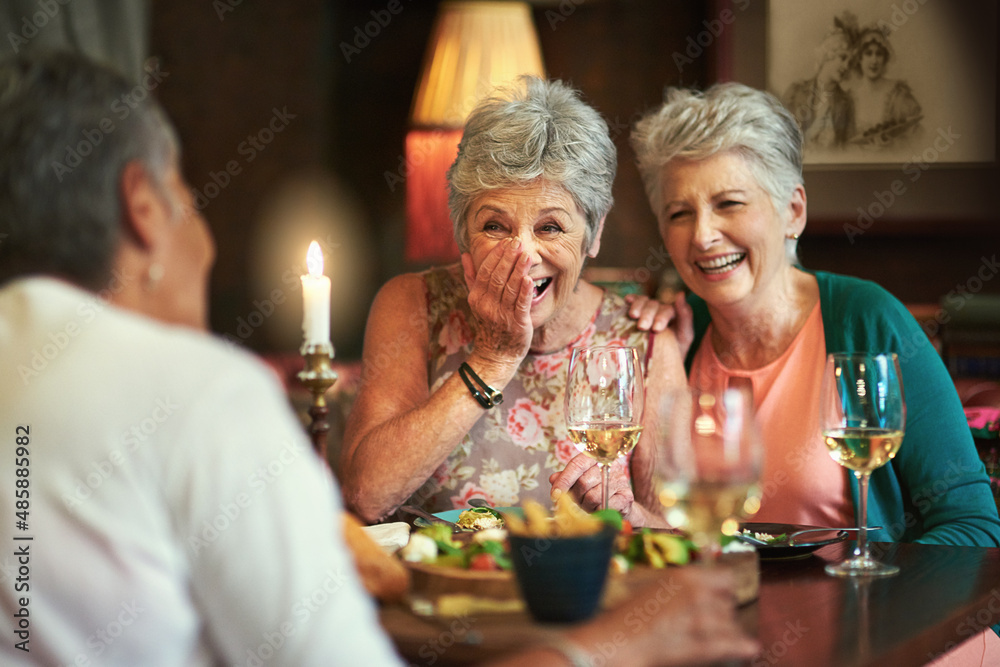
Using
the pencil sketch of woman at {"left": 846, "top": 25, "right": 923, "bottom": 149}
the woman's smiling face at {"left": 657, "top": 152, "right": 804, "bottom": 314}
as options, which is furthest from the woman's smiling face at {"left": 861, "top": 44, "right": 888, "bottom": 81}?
the woman's smiling face at {"left": 657, "top": 152, "right": 804, "bottom": 314}

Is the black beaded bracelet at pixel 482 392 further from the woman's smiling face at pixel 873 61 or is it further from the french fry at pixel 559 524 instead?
the woman's smiling face at pixel 873 61

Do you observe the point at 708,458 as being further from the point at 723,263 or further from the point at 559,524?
the point at 723,263

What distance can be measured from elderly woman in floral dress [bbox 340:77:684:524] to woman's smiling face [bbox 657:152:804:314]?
14 centimetres

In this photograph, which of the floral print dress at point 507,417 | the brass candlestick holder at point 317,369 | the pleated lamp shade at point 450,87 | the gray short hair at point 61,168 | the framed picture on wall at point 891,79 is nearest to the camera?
the gray short hair at point 61,168

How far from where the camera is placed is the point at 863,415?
1.18 meters

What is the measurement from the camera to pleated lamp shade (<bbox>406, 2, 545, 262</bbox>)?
3.62 meters

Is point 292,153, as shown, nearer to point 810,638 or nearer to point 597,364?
point 597,364

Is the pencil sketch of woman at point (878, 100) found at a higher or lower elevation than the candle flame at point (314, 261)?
higher

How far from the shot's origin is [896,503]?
5.50ft

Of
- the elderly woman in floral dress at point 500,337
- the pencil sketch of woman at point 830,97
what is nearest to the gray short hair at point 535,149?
the elderly woman in floral dress at point 500,337

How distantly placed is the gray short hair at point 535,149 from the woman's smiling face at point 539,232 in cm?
2

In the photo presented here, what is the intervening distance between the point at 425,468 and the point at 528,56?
2.46 metres

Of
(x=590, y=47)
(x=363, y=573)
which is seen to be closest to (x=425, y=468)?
(x=363, y=573)

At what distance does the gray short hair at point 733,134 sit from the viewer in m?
1.79
